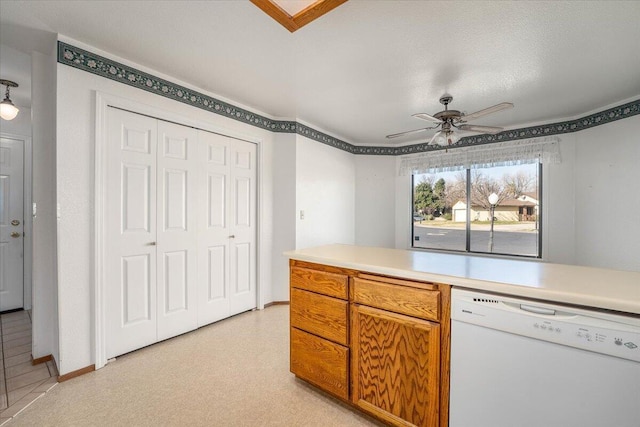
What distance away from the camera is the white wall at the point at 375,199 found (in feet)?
15.6

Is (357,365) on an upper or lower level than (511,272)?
lower

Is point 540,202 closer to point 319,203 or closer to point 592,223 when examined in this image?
point 592,223

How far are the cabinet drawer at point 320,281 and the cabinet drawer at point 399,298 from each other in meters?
0.09

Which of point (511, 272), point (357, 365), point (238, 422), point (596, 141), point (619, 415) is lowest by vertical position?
point (238, 422)

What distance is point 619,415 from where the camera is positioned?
95 cm

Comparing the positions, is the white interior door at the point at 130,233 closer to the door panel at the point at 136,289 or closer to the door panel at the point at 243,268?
the door panel at the point at 136,289

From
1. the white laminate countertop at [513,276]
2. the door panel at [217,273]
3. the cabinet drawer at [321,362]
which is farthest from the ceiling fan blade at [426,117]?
the door panel at [217,273]

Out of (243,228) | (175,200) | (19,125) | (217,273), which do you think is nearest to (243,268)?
(217,273)

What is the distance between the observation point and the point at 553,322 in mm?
1033

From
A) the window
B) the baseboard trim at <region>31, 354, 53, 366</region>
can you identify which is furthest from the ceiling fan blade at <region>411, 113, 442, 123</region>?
the baseboard trim at <region>31, 354, 53, 366</region>

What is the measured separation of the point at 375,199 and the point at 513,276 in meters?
3.55

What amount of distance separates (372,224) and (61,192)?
3982 millimetres

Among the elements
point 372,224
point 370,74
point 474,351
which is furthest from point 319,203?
point 474,351

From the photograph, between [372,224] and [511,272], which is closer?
[511,272]
